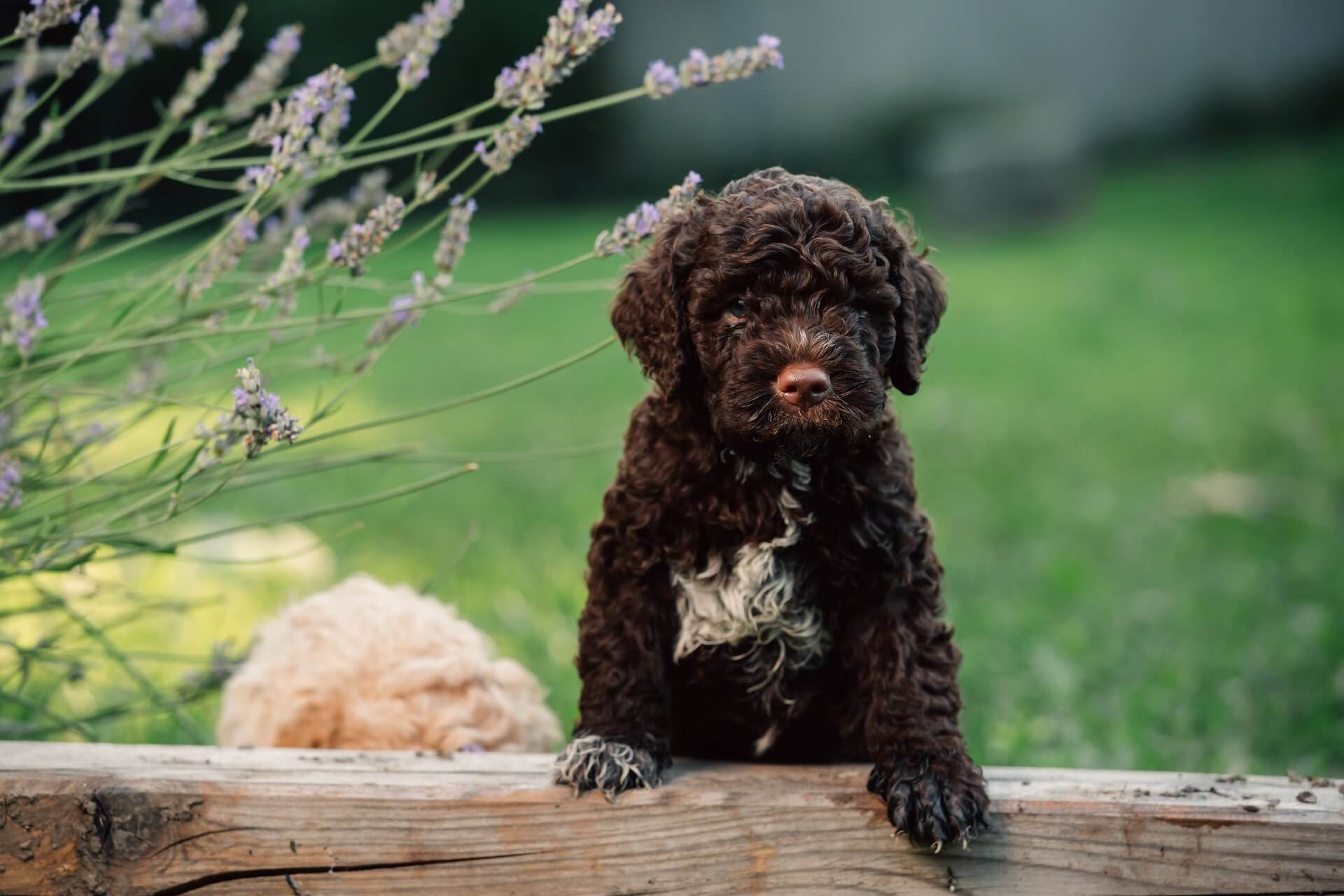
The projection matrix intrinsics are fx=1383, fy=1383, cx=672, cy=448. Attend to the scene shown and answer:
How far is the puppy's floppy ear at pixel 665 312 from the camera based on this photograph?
2.66 meters

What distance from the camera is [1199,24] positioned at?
17344mm

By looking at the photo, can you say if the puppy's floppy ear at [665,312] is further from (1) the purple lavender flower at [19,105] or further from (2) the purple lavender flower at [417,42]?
(1) the purple lavender flower at [19,105]

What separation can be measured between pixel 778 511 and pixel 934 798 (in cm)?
60

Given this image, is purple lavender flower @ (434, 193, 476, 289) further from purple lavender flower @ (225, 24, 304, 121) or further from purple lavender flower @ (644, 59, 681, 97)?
purple lavender flower @ (225, 24, 304, 121)

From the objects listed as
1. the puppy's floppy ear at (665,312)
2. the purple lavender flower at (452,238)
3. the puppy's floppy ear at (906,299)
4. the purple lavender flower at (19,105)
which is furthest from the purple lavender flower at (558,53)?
the purple lavender flower at (19,105)

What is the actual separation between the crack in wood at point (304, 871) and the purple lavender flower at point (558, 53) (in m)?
1.48

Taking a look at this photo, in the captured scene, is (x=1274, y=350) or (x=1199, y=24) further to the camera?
(x=1199, y=24)

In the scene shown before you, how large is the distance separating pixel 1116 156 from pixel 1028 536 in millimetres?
13175

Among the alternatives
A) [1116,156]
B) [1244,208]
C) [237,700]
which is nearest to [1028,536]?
[237,700]

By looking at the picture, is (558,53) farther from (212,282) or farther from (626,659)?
(626,659)

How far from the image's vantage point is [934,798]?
249 cm

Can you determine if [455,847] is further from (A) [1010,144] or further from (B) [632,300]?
(A) [1010,144]

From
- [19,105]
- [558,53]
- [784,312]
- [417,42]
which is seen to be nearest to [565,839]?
[784,312]

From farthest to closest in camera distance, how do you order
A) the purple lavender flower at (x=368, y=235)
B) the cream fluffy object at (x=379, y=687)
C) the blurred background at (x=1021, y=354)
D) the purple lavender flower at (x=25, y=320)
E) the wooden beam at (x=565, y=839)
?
the blurred background at (x=1021, y=354) → the cream fluffy object at (x=379, y=687) → the purple lavender flower at (x=368, y=235) → the purple lavender flower at (x=25, y=320) → the wooden beam at (x=565, y=839)
